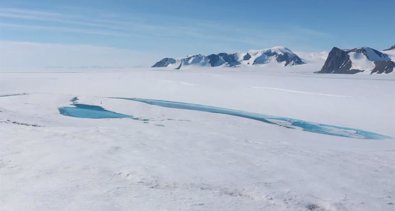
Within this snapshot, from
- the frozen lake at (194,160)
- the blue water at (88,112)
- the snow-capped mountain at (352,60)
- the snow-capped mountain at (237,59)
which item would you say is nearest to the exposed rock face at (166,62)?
the snow-capped mountain at (237,59)

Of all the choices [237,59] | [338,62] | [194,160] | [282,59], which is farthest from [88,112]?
[237,59]

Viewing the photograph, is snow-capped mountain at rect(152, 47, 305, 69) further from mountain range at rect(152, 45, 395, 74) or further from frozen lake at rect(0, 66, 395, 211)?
frozen lake at rect(0, 66, 395, 211)

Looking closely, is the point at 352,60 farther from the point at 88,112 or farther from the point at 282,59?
the point at 88,112

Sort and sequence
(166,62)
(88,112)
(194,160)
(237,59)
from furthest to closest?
1. (237,59)
2. (166,62)
3. (88,112)
4. (194,160)

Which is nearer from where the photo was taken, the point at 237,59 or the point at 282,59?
the point at 282,59

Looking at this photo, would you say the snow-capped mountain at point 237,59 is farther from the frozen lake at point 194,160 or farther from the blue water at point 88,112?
the frozen lake at point 194,160

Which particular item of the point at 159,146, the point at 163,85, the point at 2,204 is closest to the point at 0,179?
the point at 2,204

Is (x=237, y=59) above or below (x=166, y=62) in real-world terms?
above
